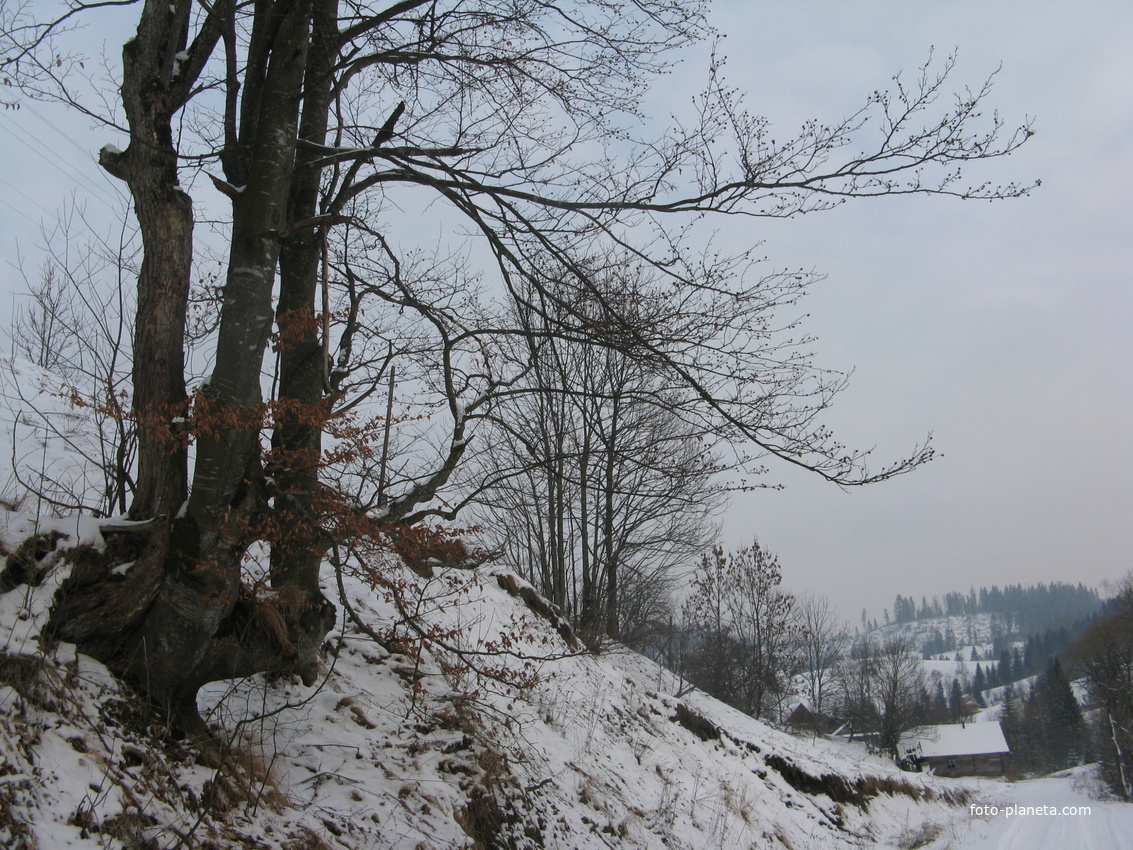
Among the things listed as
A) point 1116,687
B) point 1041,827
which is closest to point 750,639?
point 1041,827

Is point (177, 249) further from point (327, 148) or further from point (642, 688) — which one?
point (642, 688)

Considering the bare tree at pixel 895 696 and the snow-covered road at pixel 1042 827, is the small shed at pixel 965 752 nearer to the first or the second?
the bare tree at pixel 895 696

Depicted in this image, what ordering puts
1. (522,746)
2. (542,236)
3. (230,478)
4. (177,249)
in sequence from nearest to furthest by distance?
1. (230,478)
2. (177,249)
3. (542,236)
4. (522,746)

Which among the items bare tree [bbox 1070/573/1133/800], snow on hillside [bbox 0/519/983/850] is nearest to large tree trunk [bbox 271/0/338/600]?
snow on hillside [bbox 0/519/983/850]

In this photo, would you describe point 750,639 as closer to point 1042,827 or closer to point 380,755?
point 1042,827

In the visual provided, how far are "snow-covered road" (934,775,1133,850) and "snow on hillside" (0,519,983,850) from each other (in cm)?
713

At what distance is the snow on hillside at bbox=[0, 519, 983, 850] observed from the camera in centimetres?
316

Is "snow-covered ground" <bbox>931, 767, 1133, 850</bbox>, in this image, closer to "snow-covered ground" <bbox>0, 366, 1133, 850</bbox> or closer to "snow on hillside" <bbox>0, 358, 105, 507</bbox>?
"snow-covered ground" <bbox>0, 366, 1133, 850</bbox>

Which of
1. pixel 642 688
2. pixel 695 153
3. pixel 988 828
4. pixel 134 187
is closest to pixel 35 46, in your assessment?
pixel 134 187

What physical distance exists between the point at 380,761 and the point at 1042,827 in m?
23.8

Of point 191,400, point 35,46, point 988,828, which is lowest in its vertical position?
point 988,828

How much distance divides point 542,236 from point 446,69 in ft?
5.57

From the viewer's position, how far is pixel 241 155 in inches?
194

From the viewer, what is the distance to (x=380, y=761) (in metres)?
5.12
